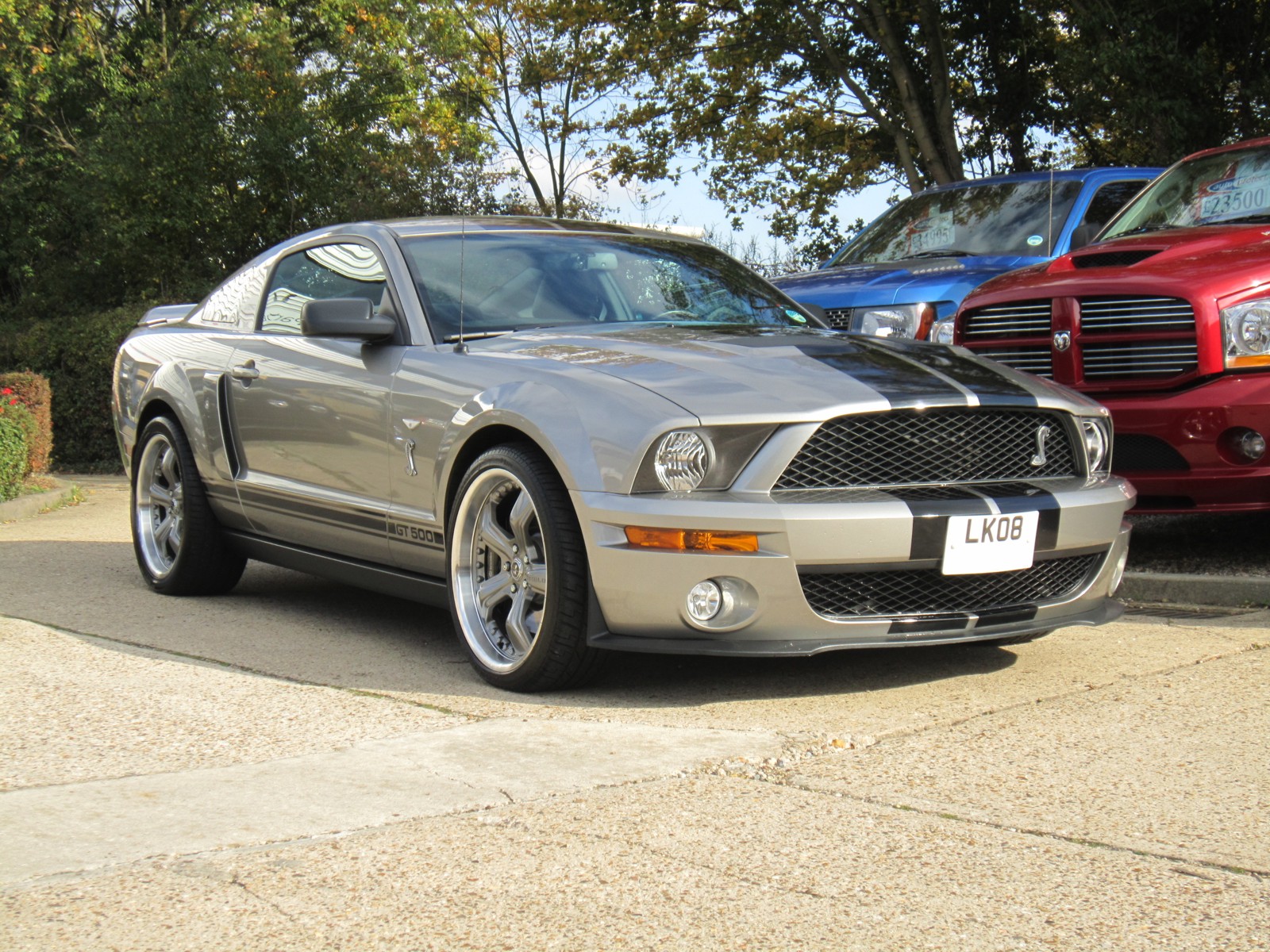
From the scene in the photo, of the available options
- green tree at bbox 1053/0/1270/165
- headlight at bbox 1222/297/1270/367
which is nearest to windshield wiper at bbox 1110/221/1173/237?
headlight at bbox 1222/297/1270/367

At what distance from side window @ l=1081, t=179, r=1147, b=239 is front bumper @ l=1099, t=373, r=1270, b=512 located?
2907mm

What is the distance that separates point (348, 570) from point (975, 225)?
198 inches

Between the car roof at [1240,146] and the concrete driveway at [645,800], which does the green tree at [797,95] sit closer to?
the car roof at [1240,146]

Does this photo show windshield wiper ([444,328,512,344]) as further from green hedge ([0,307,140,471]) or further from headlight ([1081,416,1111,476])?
green hedge ([0,307,140,471])

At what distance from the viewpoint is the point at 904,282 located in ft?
26.6

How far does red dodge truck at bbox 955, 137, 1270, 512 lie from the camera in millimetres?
5984

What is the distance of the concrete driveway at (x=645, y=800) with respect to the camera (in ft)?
8.96

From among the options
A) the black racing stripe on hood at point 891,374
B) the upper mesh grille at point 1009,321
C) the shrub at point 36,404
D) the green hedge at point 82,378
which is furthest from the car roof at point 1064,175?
the green hedge at point 82,378

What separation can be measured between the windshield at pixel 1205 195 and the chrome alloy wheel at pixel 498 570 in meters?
4.23

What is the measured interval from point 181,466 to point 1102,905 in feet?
16.0

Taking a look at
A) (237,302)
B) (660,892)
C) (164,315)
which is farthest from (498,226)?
(660,892)

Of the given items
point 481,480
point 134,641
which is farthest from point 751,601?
point 134,641

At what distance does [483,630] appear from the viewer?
479 cm

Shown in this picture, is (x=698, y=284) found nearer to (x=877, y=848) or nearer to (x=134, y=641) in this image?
(x=134, y=641)
